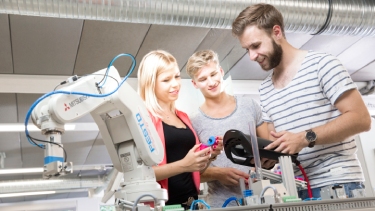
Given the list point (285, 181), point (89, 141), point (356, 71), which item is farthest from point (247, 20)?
point (89, 141)

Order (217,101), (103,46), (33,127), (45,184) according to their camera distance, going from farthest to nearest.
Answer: (45,184)
(33,127)
(103,46)
(217,101)

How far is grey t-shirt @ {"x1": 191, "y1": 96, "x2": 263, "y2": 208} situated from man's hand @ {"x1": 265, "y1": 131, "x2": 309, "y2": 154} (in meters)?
0.33

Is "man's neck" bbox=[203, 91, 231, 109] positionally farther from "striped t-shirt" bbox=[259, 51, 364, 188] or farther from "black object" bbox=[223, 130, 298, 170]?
"black object" bbox=[223, 130, 298, 170]

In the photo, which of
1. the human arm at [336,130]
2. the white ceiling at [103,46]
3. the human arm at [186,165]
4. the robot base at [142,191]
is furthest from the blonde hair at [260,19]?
the white ceiling at [103,46]

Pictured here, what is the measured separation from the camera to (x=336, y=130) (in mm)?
1313

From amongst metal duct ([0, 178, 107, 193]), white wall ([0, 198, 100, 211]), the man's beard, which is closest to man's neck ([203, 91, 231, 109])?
the man's beard

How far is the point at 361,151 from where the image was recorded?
11.0 ft

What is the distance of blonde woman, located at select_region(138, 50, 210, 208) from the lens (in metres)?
1.51

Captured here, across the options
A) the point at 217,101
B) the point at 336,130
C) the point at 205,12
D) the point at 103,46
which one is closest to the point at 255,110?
the point at 217,101

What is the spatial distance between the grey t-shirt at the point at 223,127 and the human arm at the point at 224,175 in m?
0.07

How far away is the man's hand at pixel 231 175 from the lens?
1.53m

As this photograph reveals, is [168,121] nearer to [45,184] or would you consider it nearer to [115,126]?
[115,126]

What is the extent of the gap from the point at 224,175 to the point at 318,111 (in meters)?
0.46

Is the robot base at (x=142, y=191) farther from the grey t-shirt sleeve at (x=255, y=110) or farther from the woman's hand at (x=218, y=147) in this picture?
the grey t-shirt sleeve at (x=255, y=110)
